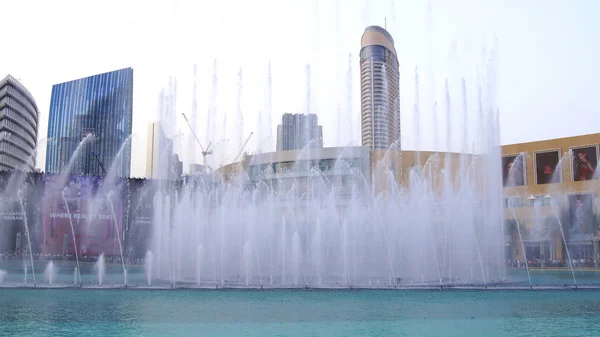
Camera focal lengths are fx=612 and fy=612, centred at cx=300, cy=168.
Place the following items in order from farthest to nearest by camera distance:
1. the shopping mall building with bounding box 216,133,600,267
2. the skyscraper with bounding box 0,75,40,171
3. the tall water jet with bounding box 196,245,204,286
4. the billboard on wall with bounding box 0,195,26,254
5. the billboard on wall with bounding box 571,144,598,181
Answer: the skyscraper with bounding box 0,75,40,171 → the billboard on wall with bounding box 0,195,26,254 → the billboard on wall with bounding box 571,144,598,181 → the shopping mall building with bounding box 216,133,600,267 → the tall water jet with bounding box 196,245,204,286

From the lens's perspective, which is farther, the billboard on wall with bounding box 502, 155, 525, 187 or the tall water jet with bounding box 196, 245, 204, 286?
the billboard on wall with bounding box 502, 155, 525, 187

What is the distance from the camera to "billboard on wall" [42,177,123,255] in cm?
7194

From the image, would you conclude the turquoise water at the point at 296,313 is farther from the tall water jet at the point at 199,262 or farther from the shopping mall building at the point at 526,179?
the shopping mall building at the point at 526,179

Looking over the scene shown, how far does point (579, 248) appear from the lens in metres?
70.2

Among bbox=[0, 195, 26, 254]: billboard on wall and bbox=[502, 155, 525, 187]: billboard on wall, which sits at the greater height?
bbox=[502, 155, 525, 187]: billboard on wall

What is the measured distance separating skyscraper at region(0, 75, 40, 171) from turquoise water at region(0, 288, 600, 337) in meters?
86.2

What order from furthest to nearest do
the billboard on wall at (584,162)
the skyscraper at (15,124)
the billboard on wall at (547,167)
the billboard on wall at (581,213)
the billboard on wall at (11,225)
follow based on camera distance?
the skyscraper at (15,124)
the billboard on wall at (547,167)
the billboard on wall at (11,225)
the billboard on wall at (584,162)
the billboard on wall at (581,213)

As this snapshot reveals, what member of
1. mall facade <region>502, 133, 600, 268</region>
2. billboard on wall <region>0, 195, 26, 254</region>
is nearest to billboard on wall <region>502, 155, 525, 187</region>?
mall facade <region>502, 133, 600, 268</region>

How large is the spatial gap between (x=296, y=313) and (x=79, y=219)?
2243 inches

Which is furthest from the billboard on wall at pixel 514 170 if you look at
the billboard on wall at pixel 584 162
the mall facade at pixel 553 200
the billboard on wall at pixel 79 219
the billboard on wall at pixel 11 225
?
the billboard on wall at pixel 11 225

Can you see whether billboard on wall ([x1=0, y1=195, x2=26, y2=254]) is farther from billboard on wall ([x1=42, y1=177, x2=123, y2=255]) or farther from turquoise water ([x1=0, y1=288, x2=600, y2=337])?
turquoise water ([x1=0, y1=288, x2=600, y2=337])

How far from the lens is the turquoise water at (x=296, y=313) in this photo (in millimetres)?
21172

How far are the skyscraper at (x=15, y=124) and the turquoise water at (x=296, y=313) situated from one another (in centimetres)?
8618

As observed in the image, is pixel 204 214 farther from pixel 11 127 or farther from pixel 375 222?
pixel 11 127
